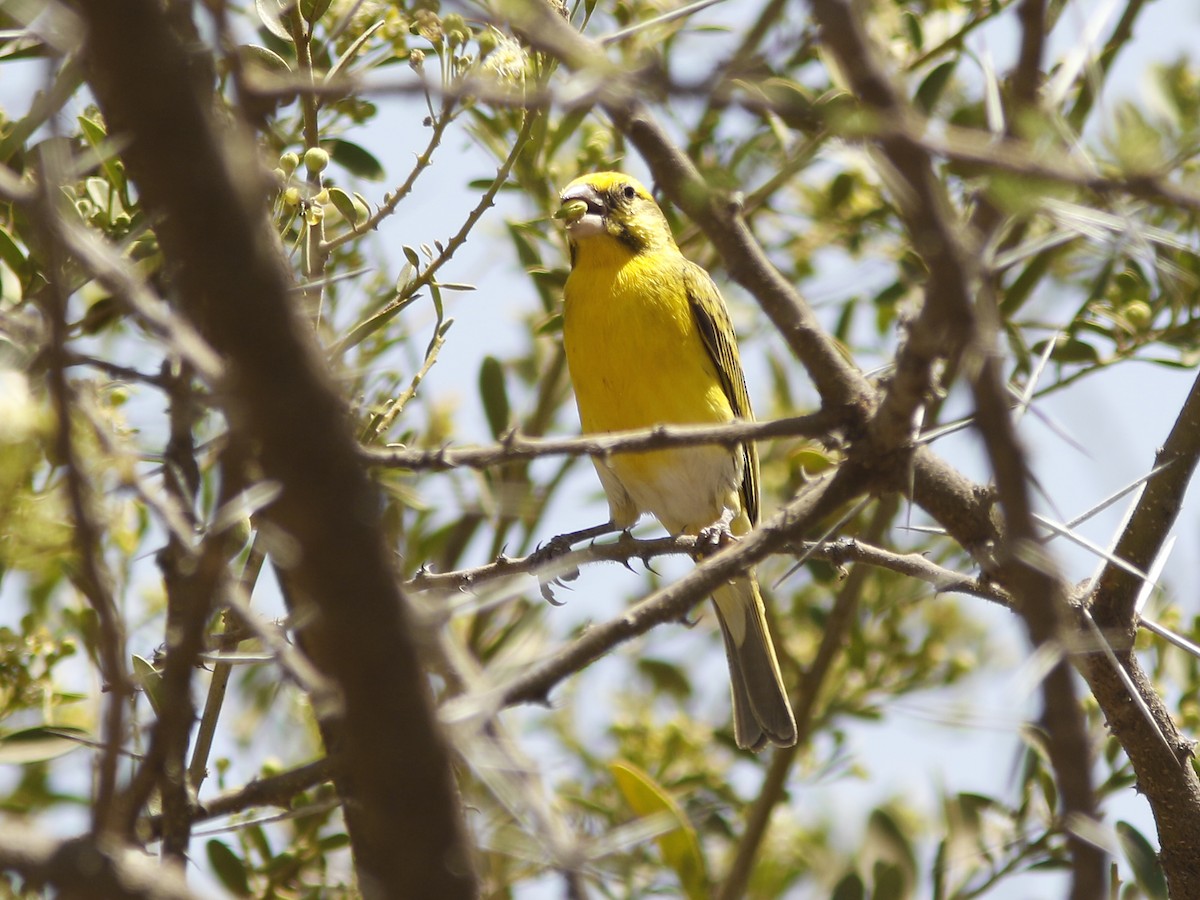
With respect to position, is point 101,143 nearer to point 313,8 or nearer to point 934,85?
point 313,8

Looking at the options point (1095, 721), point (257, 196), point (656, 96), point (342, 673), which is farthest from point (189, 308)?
point (1095, 721)

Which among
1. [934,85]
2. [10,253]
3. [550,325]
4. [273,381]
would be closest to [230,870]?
[10,253]

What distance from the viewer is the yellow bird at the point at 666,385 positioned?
15.4ft

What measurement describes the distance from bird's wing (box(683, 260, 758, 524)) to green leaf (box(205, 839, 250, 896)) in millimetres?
2329

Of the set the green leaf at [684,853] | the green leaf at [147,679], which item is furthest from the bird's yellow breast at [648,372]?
the green leaf at [147,679]

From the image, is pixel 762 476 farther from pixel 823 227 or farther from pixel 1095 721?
pixel 1095 721

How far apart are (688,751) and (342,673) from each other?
3355 mm

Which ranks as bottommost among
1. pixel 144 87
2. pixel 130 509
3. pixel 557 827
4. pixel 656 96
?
pixel 557 827

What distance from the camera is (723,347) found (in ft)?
16.3

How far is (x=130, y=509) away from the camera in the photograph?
3.04 m

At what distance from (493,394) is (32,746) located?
1.89 meters

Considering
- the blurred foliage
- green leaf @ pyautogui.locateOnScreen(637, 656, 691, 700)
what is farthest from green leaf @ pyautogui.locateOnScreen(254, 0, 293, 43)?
green leaf @ pyautogui.locateOnScreen(637, 656, 691, 700)

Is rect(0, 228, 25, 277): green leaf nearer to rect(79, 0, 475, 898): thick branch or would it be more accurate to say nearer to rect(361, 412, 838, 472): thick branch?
rect(361, 412, 838, 472): thick branch

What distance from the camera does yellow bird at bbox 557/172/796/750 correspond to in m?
4.70
